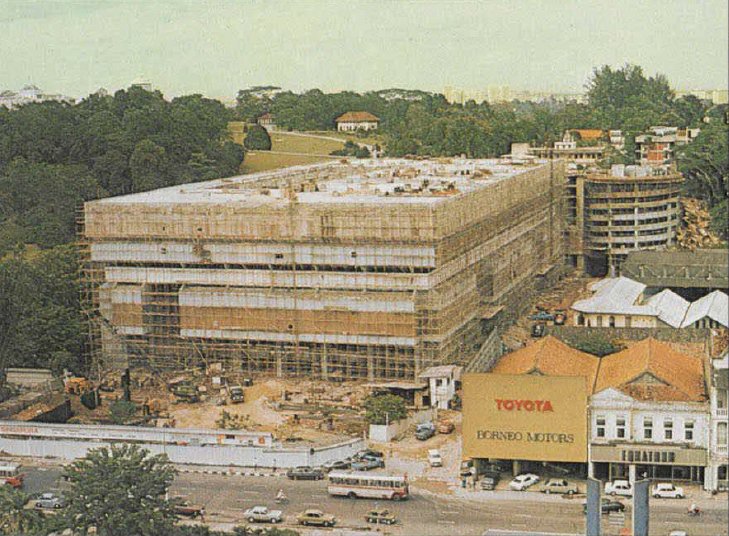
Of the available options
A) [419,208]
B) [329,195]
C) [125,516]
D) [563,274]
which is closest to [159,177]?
[563,274]

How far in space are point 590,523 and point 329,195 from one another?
4.34 meters

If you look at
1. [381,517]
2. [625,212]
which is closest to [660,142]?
[625,212]

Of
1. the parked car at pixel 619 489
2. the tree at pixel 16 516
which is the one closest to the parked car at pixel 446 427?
the parked car at pixel 619 489

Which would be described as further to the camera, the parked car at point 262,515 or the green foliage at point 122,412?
the green foliage at point 122,412

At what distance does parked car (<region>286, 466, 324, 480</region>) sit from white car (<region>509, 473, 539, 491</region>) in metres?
1.13

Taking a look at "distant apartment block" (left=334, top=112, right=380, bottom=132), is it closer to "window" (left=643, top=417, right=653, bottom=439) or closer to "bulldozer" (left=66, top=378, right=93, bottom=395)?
"bulldozer" (left=66, top=378, right=93, bottom=395)

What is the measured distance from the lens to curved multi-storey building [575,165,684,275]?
13.2m

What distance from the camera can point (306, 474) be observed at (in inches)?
292

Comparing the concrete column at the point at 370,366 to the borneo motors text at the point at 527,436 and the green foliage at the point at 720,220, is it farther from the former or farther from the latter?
the green foliage at the point at 720,220

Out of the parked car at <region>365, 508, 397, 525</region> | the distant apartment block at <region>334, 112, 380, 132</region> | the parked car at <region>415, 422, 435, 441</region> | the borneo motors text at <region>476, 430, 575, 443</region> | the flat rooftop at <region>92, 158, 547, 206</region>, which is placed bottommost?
the parked car at <region>365, 508, 397, 525</region>

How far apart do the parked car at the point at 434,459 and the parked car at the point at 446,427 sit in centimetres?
41

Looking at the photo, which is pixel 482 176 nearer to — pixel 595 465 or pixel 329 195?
pixel 329 195

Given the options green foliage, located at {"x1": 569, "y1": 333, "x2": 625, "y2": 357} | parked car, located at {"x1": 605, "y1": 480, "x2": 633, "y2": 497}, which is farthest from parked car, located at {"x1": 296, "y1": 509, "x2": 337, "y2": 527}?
green foliage, located at {"x1": 569, "y1": 333, "x2": 625, "y2": 357}

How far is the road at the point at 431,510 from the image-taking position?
662 centimetres
